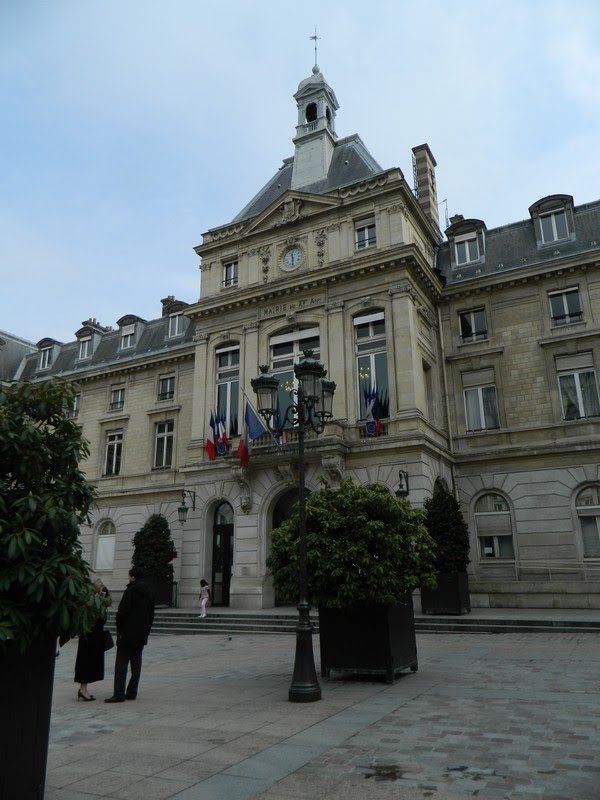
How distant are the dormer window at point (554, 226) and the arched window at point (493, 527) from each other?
10546 millimetres

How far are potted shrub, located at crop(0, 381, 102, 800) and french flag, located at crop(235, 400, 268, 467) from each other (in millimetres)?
16209

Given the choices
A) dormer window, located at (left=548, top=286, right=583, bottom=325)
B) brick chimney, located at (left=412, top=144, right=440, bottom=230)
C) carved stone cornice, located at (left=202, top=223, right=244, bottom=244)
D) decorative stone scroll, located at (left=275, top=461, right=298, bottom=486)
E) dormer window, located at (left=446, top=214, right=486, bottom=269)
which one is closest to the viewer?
decorative stone scroll, located at (left=275, top=461, right=298, bottom=486)

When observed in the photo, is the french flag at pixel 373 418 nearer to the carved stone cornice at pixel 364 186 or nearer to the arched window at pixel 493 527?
the arched window at pixel 493 527

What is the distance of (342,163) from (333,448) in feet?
45.1

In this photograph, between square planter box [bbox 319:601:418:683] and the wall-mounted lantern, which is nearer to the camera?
square planter box [bbox 319:601:418:683]

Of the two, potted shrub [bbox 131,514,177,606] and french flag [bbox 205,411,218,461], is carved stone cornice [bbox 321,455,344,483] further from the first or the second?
potted shrub [bbox 131,514,177,606]

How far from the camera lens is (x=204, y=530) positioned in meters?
23.9

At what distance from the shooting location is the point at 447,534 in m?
18.6

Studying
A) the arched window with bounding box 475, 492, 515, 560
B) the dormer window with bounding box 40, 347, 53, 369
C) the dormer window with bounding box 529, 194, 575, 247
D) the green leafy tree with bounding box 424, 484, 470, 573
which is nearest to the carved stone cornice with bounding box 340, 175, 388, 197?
the dormer window with bounding box 529, 194, 575, 247

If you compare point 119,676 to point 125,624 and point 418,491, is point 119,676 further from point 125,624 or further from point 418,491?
point 418,491

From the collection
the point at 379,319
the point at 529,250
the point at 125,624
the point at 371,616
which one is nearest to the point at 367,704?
the point at 371,616

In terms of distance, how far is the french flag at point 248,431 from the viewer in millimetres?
21516

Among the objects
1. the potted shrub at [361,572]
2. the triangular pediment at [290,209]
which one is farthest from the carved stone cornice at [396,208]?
the potted shrub at [361,572]

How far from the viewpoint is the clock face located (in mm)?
24984
